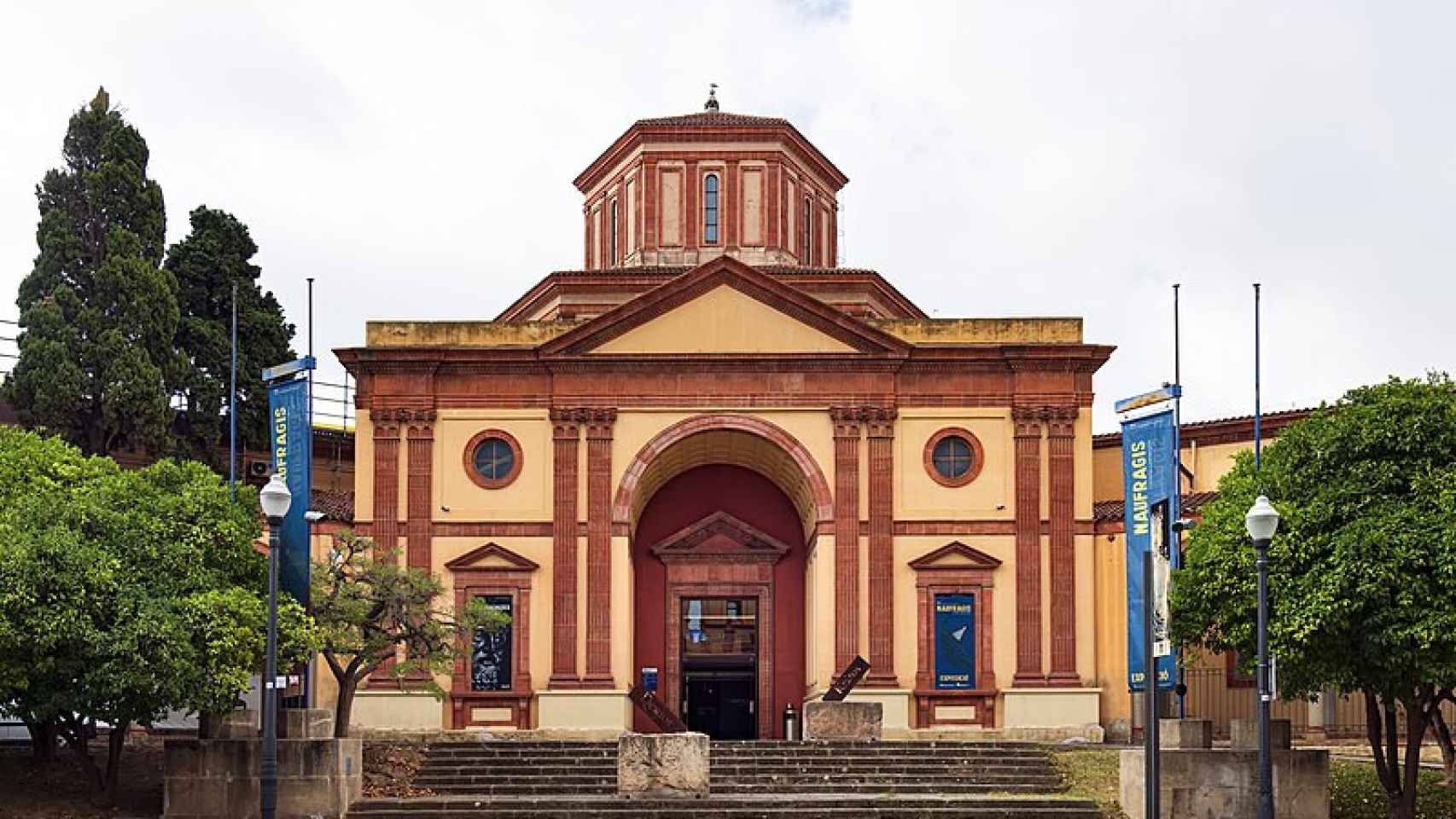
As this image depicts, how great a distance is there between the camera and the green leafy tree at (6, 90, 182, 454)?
54.0m

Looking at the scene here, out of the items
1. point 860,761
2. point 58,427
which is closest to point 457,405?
point 58,427

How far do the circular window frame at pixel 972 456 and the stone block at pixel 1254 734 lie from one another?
43.8 ft

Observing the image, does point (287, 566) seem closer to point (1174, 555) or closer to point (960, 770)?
point (960, 770)

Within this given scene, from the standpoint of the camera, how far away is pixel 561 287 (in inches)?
2218

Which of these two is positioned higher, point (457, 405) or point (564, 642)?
point (457, 405)

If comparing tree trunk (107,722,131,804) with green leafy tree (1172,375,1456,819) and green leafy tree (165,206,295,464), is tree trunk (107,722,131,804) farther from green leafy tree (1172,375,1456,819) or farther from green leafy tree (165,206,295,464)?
green leafy tree (1172,375,1456,819)

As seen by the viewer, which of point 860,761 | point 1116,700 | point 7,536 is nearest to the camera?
point 7,536

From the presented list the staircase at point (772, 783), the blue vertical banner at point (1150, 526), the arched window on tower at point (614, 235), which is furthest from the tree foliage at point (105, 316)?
the blue vertical banner at point (1150, 526)

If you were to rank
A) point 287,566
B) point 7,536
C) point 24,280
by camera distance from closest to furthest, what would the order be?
point 7,536
point 287,566
point 24,280

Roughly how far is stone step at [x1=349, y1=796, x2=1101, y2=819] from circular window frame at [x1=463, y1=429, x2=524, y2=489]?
1336 cm

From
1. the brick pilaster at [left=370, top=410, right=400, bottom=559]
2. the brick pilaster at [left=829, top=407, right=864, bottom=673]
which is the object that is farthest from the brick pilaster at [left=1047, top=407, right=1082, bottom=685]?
the brick pilaster at [left=370, top=410, right=400, bottom=559]

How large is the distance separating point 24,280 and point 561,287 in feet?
46.2

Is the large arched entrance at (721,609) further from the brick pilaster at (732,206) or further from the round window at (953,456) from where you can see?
the brick pilaster at (732,206)

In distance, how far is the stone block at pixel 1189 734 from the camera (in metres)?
39.3
